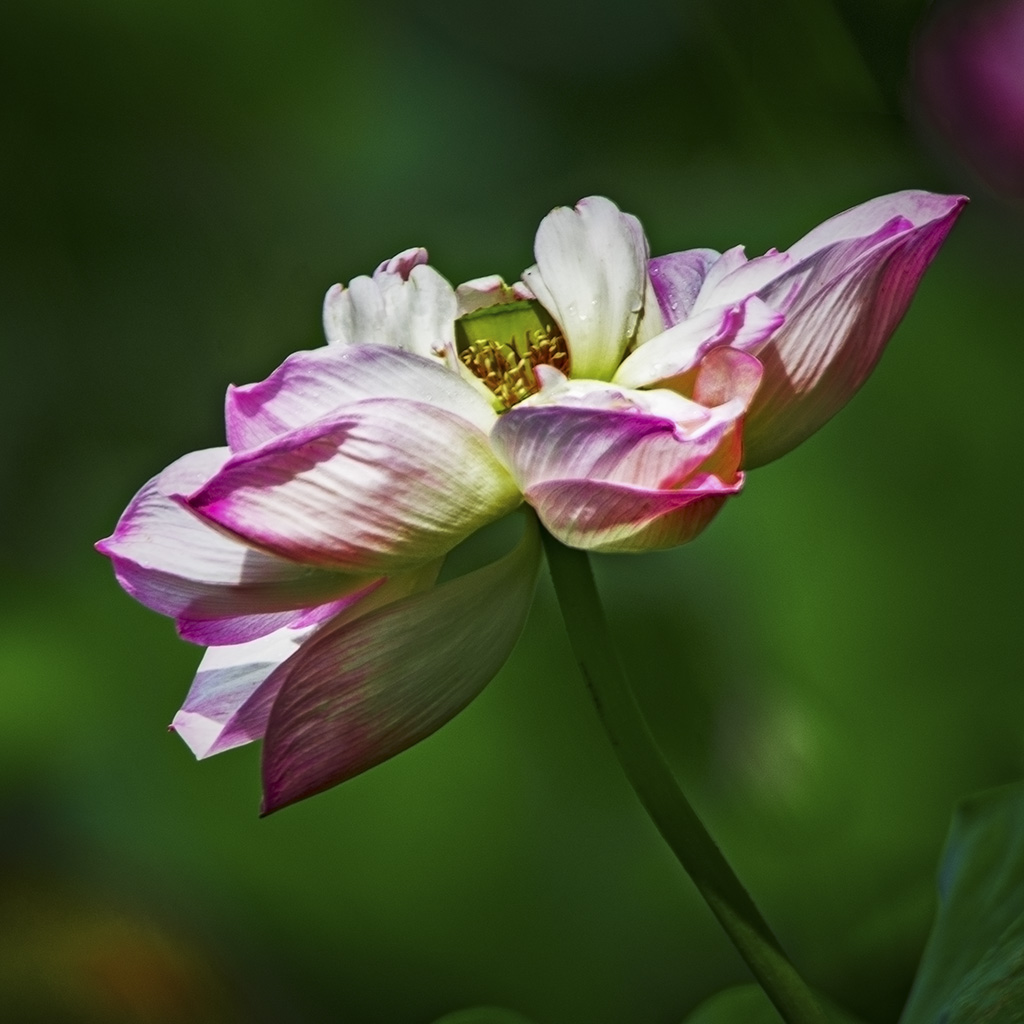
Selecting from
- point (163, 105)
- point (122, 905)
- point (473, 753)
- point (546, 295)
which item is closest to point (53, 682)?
point (122, 905)

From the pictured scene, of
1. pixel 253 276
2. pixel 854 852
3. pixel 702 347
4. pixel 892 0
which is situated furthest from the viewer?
pixel 253 276

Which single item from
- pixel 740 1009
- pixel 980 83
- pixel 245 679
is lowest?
pixel 740 1009

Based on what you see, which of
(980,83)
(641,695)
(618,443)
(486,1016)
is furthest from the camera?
(641,695)

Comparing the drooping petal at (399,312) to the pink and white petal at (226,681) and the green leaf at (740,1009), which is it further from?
the green leaf at (740,1009)

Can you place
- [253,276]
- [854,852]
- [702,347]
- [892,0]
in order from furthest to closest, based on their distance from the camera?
[253,276], [892,0], [854,852], [702,347]

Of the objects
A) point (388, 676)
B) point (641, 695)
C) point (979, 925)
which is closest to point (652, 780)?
point (388, 676)

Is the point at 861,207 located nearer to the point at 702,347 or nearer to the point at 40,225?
the point at 702,347

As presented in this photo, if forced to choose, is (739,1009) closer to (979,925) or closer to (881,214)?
(979,925)
